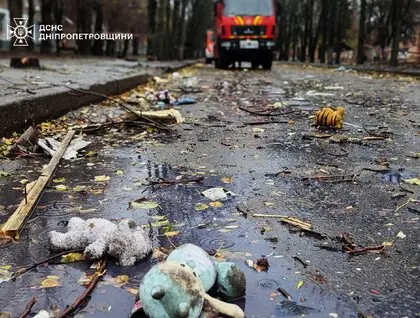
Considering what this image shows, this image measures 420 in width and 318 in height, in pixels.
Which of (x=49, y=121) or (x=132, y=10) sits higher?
(x=132, y=10)

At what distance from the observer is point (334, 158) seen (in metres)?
4.39

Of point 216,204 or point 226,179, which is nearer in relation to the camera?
point 216,204

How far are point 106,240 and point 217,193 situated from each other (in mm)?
1116

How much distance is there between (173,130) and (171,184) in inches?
87.8

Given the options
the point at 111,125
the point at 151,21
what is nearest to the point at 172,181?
the point at 111,125

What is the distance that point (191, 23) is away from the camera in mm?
42719

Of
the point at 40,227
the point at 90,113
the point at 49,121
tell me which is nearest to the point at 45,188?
the point at 40,227

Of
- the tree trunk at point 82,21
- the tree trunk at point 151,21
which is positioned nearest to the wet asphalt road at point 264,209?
the tree trunk at point 151,21

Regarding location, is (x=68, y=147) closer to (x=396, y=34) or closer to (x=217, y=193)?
(x=217, y=193)

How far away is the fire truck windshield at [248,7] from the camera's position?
20.7 meters

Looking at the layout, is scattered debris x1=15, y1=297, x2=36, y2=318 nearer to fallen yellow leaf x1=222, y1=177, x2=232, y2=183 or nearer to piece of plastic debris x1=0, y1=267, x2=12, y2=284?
piece of plastic debris x1=0, y1=267, x2=12, y2=284

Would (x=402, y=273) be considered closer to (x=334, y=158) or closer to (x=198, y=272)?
(x=198, y=272)

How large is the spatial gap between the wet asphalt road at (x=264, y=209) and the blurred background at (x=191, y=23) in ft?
59.8

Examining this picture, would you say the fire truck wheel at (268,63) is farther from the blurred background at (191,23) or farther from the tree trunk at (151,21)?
the tree trunk at (151,21)
